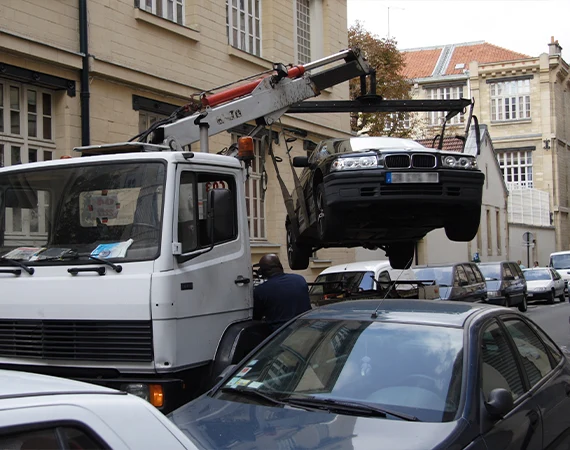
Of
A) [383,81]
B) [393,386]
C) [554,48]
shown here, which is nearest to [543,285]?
[383,81]

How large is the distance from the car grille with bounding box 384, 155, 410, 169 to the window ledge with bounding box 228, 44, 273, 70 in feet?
32.4

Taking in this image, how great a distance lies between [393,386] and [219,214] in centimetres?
235

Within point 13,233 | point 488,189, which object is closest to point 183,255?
point 13,233

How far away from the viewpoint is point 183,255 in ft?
19.0

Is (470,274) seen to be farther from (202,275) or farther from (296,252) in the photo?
(202,275)

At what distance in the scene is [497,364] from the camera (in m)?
4.62

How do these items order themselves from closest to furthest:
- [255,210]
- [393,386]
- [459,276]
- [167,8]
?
[393,386], [167,8], [459,276], [255,210]

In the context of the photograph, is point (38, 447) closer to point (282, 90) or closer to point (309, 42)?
point (282, 90)

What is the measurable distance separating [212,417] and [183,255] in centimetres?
175

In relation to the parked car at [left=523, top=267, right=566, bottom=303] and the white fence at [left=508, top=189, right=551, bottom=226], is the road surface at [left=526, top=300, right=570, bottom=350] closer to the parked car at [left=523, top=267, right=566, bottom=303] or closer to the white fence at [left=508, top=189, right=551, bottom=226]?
the parked car at [left=523, top=267, right=566, bottom=303]

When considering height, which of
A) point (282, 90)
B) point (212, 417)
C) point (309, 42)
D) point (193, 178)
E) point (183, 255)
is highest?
point (309, 42)

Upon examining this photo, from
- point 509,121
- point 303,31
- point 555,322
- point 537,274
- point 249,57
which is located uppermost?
point 509,121

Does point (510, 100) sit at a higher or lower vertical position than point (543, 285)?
higher

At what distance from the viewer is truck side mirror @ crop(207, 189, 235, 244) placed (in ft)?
19.8
